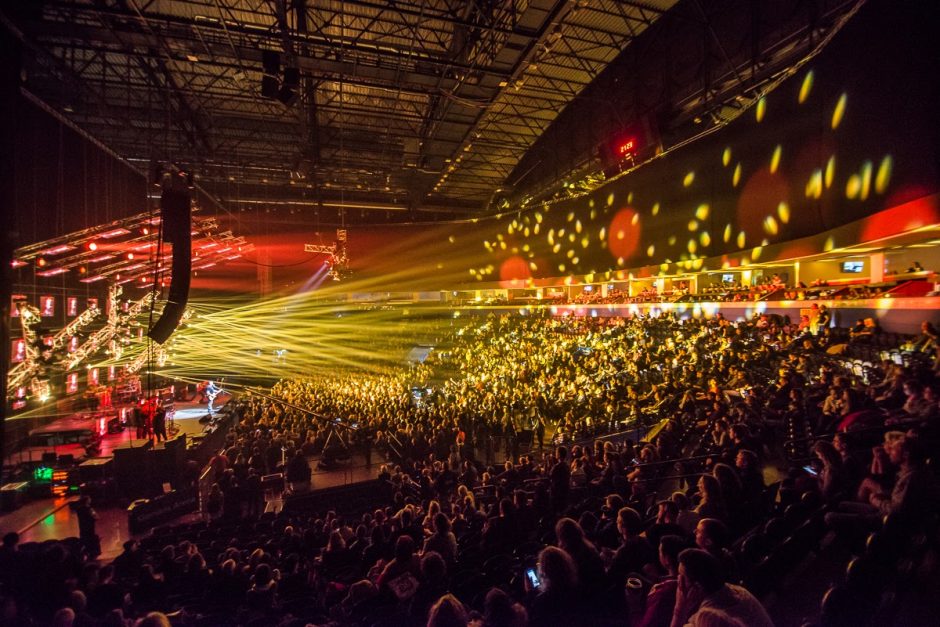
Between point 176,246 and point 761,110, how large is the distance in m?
10.9

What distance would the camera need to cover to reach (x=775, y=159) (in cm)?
841

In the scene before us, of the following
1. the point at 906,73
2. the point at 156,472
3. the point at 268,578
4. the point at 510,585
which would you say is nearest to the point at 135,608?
the point at 268,578

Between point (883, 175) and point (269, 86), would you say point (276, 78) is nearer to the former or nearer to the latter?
point (269, 86)

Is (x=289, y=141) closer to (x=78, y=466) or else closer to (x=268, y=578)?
(x=78, y=466)

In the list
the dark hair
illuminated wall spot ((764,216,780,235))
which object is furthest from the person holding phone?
illuminated wall spot ((764,216,780,235))

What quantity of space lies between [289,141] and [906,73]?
13.7 metres

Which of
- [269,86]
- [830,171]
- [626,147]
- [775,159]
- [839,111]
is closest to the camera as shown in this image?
[839,111]

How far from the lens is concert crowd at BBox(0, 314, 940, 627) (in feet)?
6.80

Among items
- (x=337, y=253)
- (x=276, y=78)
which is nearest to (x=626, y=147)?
(x=276, y=78)

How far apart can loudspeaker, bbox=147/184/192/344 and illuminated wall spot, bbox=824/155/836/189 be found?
34.1 ft

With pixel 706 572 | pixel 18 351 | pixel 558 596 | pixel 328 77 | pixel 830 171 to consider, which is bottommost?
pixel 558 596

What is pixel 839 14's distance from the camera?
6188mm

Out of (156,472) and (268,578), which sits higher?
(268,578)

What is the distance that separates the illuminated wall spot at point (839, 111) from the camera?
6.76 meters
